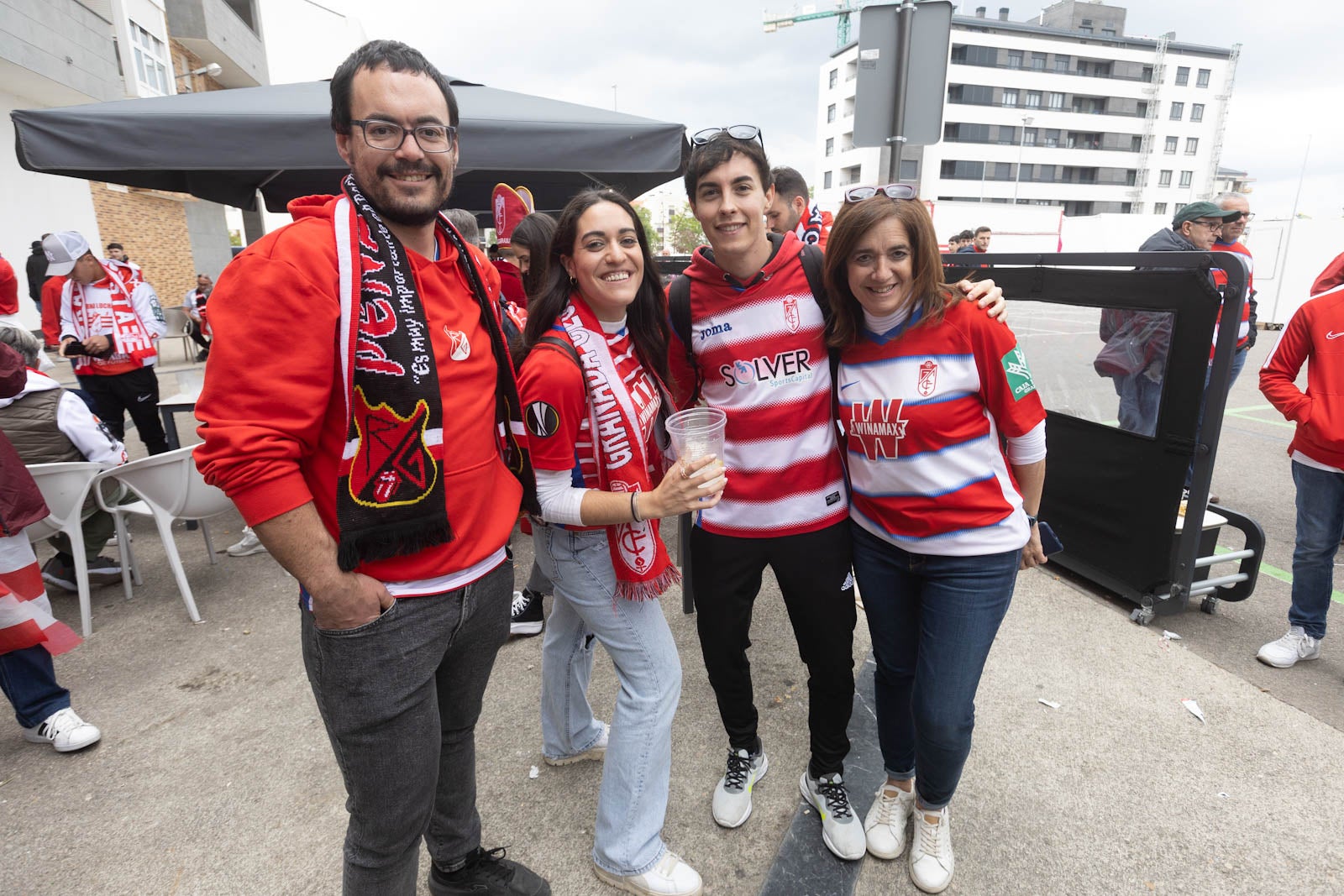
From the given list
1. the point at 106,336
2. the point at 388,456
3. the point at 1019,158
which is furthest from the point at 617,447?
the point at 1019,158

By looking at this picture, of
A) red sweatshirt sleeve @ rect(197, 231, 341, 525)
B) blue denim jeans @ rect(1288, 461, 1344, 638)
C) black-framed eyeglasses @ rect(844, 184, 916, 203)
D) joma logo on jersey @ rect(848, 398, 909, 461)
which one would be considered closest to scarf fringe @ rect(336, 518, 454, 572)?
red sweatshirt sleeve @ rect(197, 231, 341, 525)

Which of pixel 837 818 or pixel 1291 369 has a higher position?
pixel 1291 369

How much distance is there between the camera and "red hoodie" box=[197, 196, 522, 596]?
1141 mm

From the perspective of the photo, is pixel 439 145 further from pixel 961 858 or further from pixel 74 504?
pixel 74 504

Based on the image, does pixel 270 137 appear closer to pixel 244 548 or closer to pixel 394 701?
pixel 244 548

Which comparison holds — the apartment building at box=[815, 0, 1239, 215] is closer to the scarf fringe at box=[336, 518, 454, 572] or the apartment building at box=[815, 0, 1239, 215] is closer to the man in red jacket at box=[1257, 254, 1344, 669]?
the man in red jacket at box=[1257, 254, 1344, 669]

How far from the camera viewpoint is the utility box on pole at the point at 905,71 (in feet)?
10.6

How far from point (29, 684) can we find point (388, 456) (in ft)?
8.57

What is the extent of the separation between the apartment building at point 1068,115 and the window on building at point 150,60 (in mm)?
43676

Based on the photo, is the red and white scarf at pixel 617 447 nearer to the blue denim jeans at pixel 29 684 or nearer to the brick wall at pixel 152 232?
the blue denim jeans at pixel 29 684

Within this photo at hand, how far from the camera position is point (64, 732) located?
267 cm

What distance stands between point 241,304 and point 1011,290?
153 inches

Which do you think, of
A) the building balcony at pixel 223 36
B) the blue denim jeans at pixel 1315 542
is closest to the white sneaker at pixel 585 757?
the blue denim jeans at pixel 1315 542

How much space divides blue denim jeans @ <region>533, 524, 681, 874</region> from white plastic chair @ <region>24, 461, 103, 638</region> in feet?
9.84
